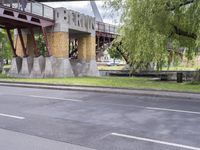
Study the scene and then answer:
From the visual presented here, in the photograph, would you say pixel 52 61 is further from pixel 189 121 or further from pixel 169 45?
pixel 189 121

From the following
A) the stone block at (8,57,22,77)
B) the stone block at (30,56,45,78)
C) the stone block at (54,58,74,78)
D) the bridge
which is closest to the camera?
the bridge

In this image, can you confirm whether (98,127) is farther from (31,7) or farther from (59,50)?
(59,50)

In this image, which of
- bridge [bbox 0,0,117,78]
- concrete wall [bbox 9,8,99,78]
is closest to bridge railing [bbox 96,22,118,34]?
bridge [bbox 0,0,117,78]

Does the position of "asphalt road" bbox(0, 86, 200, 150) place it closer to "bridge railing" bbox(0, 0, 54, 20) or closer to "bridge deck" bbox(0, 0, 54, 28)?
"bridge deck" bbox(0, 0, 54, 28)

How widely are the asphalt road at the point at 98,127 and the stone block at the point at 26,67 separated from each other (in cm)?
2103

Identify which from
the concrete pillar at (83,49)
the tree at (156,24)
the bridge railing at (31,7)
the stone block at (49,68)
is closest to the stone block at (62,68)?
the stone block at (49,68)

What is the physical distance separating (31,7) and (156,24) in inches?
586

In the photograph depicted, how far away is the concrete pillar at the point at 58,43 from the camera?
33.8 meters

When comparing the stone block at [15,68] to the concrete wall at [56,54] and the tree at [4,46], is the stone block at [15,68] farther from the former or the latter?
the tree at [4,46]

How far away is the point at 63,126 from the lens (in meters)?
8.47

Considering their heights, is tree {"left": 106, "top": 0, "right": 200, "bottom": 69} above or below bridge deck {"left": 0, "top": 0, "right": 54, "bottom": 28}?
below

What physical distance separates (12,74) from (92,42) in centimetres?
1110

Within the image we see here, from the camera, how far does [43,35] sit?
33250mm

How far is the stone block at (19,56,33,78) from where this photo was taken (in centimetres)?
3297
